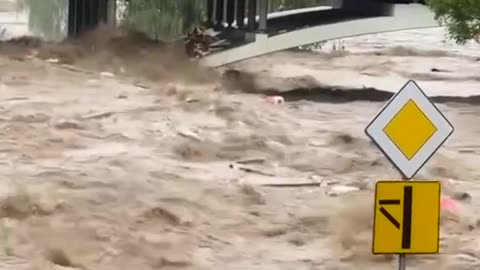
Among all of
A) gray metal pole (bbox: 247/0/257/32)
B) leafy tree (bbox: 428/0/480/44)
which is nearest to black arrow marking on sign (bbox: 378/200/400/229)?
leafy tree (bbox: 428/0/480/44)

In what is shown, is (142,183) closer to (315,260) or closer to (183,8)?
(315,260)

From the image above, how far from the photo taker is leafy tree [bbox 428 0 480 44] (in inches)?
1002

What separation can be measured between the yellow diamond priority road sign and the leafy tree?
17313 mm

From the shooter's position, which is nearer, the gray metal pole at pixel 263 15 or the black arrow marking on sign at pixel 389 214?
the black arrow marking on sign at pixel 389 214

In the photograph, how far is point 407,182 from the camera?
7.97 meters

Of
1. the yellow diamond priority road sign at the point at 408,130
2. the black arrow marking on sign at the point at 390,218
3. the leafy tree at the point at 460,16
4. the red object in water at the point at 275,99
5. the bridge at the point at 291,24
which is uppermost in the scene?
the yellow diamond priority road sign at the point at 408,130

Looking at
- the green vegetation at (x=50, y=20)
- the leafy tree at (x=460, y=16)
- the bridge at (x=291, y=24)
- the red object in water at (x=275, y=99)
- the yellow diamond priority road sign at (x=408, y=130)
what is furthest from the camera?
the green vegetation at (x=50, y=20)

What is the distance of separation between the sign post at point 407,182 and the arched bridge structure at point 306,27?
24567 millimetres

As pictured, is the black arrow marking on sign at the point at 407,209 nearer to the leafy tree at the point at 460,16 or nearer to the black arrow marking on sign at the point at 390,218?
the black arrow marking on sign at the point at 390,218

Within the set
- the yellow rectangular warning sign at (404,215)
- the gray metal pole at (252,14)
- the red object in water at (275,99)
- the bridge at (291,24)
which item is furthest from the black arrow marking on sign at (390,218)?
the gray metal pole at (252,14)

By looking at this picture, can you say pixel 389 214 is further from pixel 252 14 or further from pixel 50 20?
pixel 50 20

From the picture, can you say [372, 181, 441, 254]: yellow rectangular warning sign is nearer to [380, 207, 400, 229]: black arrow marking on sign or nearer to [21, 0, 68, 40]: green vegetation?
[380, 207, 400, 229]: black arrow marking on sign

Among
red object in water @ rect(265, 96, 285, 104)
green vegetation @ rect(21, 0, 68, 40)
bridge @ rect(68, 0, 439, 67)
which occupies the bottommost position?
green vegetation @ rect(21, 0, 68, 40)

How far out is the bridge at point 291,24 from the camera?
110 feet
